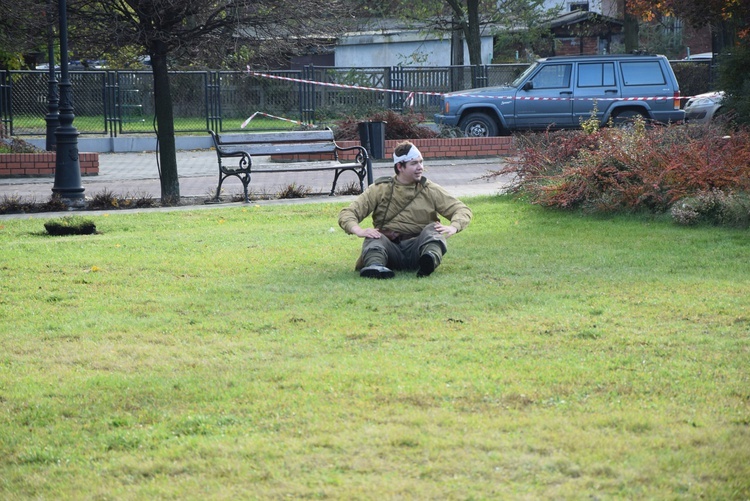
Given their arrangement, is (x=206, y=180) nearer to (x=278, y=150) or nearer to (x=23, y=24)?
(x=278, y=150)

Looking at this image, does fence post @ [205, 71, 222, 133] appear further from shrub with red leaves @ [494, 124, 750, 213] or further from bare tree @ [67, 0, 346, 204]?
shrub with red leaves @ [494, 124, 750, 213]

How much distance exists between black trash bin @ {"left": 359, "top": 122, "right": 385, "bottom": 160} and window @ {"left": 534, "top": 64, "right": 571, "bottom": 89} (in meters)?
6.44

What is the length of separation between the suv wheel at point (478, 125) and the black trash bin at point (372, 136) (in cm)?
565

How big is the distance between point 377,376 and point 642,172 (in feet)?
22.9

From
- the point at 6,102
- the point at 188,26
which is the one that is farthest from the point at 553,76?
the point at 6,102

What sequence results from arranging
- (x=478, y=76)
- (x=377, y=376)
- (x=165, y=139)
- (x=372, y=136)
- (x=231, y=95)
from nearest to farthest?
(x=377, y=376) → (x=165, y=139) → (x=372, y=136) → (x=231, y=95) → (x=478, y=76)

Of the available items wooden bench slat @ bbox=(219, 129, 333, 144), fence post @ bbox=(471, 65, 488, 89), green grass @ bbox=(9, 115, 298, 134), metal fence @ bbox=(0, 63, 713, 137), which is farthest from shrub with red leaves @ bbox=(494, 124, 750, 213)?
fence post @ bbox=(471, 65, 488, 89)

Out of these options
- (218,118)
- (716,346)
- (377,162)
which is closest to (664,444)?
(716,346)

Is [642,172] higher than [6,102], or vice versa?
[6,102]

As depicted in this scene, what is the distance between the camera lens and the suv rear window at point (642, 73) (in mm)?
22531

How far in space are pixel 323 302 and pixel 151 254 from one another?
280cm

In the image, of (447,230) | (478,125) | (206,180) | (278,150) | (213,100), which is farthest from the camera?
(213,100)

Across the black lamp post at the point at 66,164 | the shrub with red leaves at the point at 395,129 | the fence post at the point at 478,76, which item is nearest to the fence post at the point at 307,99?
the shrub with red leaves at the point at 395,129

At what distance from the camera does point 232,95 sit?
25.7 meters
